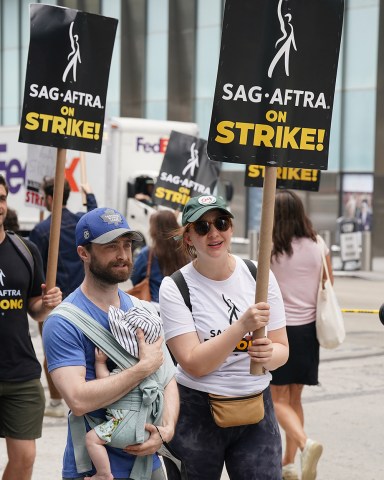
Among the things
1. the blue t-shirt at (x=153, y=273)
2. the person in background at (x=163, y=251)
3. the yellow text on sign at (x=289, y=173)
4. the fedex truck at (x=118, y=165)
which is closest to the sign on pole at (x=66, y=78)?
the person in background at (x=163, y=251)

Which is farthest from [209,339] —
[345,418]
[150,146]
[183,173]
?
[150,146]

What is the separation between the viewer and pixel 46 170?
1184 cm

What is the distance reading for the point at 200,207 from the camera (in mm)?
4117

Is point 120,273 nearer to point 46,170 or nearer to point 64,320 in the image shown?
point 64,320

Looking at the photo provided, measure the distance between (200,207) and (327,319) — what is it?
2.57 metres

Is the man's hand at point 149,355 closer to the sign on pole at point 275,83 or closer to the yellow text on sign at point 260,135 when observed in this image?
the sign on pole at point 275,83

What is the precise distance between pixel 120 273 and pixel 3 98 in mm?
40246

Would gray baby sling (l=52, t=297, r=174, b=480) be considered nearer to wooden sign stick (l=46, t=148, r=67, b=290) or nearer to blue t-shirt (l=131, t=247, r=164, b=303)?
wooden sign stick (l=46, t=148, r=67, b=290)

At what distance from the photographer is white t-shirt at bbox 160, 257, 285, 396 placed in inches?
161

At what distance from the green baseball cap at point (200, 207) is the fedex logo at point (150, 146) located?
18.2 metres

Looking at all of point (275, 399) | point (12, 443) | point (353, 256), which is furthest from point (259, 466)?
point (353, 256)

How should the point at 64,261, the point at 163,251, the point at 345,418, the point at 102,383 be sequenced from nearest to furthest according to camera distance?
the point at 102,383, the point at 163,251, the point at 345,418, the point at 64,261

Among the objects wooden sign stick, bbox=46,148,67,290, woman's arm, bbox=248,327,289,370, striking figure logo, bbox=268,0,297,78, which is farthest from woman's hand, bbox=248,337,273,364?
wooden sign stick, bbox=46,148,67,290

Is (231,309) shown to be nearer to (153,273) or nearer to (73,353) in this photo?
(73,353)
